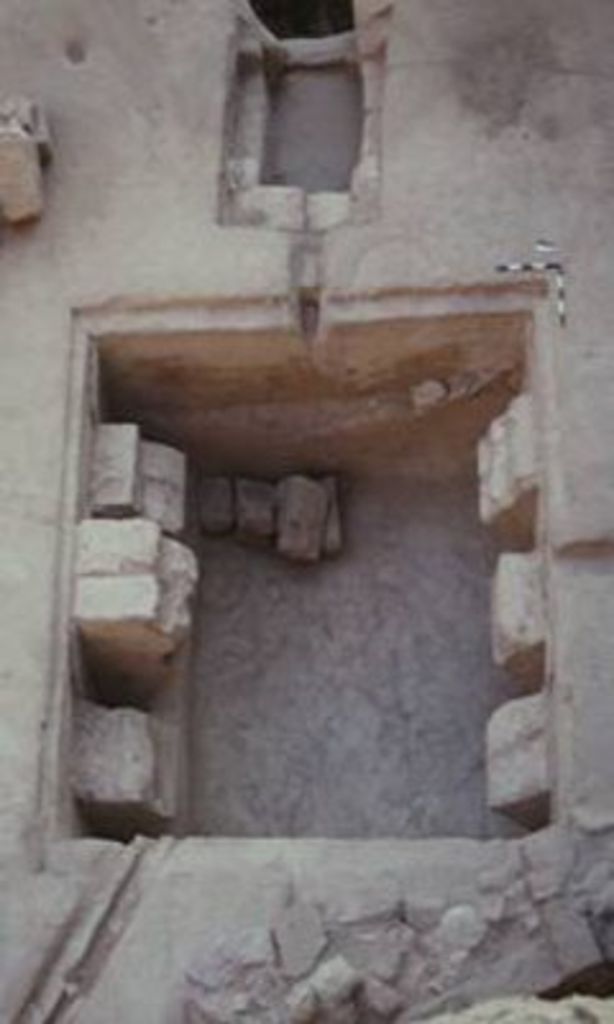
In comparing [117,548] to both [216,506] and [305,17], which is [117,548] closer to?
[216,506]

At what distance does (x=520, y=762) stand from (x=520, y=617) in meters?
0.38

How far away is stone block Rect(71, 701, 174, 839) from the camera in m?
5.51

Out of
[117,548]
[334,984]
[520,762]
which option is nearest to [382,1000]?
[334,984]

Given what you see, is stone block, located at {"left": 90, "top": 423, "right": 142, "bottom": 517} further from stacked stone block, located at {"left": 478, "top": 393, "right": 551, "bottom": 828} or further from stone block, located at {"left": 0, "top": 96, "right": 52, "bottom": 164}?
stacked stone block, located at {"left": 478, "top": 393, "right": 551, "bottom": 828}

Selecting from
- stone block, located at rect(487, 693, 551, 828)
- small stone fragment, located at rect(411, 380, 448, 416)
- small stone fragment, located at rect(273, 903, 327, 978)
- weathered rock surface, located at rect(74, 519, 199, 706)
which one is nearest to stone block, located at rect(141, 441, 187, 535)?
weathered rock surface, located at rect(74, 519, 199, 706)

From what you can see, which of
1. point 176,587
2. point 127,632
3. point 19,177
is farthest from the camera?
point 19,177

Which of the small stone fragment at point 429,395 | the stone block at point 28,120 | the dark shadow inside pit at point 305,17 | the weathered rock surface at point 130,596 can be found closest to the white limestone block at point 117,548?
the weathered rock surface at point 130,596

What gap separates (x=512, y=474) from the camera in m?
5.68

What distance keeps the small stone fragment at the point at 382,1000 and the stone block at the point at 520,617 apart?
106 cm

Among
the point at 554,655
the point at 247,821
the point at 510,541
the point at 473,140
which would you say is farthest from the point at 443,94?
the point at 247,821

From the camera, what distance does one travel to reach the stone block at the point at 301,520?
6195 mm

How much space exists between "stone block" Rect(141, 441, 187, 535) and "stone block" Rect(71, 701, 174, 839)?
22.4 inches

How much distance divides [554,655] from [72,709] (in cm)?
128

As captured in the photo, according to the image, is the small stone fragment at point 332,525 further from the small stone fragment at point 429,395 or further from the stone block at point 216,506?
the small stone fragment at point 429,395
